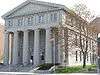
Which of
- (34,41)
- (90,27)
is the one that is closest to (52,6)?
(34,41)

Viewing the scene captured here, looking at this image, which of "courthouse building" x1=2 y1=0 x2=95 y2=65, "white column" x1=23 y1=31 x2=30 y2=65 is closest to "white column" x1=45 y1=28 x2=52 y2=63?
"courthouse building" x1=2 y1=0 x2=95 y2=65

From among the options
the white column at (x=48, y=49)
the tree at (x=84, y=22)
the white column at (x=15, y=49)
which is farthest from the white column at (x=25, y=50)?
the tree at (x=84, y=22)

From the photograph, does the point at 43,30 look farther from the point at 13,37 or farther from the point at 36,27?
the point at 13,37

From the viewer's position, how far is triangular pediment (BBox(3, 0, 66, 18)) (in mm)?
72544

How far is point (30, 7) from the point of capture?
252ft

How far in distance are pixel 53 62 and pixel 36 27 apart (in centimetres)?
1040

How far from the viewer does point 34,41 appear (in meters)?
74.6

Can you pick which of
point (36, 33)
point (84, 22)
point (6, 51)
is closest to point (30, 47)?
point (36, 33)

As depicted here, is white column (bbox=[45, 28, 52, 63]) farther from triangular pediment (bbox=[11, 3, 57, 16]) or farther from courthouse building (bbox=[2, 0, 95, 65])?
triangular pediment (bbox=[11, 3, 57, 16])

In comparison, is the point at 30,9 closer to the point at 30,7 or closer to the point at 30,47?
the point at 30,7

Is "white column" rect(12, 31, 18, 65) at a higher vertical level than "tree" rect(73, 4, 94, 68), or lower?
lower

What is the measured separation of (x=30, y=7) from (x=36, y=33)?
766cm

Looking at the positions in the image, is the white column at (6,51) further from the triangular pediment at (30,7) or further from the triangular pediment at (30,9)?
the triangular pediment at (30,9)

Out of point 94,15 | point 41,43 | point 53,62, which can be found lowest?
point 53,62
